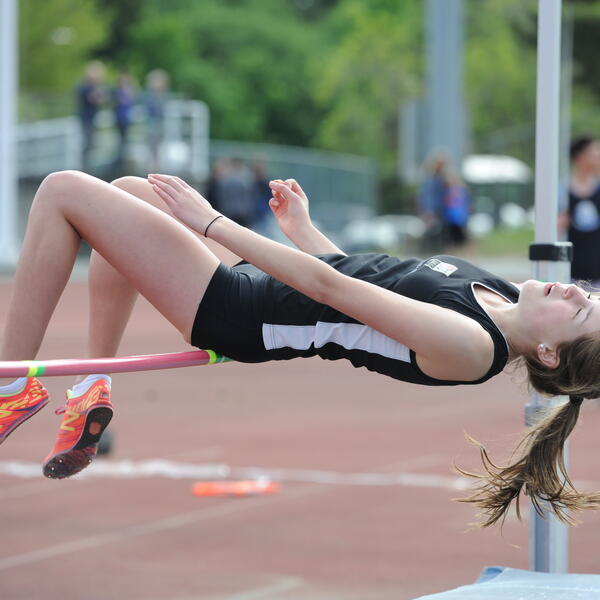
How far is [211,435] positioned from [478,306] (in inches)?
168

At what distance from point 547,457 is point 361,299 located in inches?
34.6

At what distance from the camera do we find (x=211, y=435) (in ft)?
25.0

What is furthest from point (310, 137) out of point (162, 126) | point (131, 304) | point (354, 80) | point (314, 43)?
point (131, 304)

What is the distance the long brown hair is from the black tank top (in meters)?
0.24

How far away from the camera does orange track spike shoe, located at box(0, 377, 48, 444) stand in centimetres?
346

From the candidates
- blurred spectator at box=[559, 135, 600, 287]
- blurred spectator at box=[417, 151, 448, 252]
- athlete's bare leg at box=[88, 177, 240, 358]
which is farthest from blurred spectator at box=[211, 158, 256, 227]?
athlete's bare leg at box=[88, 177, 240, 358]

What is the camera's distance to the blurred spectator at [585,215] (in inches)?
314

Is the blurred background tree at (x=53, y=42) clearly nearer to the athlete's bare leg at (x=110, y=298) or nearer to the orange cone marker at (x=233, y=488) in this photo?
the orange cone marker at (x=233, y=488)

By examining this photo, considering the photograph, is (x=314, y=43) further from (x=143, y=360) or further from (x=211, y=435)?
(x=143, y=360)

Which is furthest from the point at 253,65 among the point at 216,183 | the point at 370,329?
the point at 370,329

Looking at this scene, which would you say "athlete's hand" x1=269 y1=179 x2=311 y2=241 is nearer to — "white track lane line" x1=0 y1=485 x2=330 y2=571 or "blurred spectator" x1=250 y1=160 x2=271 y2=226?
"white track lane line" x1=0 y1=485 x2=330 y2=571

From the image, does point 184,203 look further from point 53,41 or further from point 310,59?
point 310,59

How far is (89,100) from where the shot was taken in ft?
59.8

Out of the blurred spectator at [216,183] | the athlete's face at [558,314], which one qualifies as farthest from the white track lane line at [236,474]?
the blurred spectator at [216,183]
